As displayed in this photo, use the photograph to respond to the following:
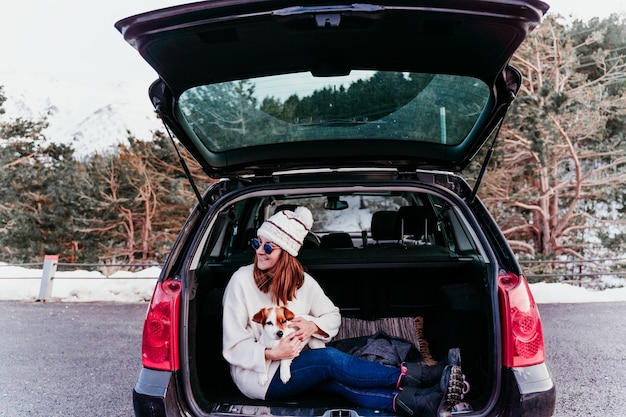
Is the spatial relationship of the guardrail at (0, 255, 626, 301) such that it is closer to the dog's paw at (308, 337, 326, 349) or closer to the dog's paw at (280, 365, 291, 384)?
the dog's paw at (308, 337, 326, 349)

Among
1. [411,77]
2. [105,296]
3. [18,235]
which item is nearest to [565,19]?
[105,296]

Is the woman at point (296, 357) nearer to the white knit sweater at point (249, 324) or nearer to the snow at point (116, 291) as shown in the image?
the white knit sweater at point (249, 324)

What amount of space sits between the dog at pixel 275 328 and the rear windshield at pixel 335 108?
95 cm

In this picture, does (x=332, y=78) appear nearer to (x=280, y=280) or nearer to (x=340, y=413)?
(x=280, y=280)

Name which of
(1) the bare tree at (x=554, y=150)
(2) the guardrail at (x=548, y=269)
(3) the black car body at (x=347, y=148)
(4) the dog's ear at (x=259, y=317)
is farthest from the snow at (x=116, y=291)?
(4) the dog's ear at (x=259, y=317)

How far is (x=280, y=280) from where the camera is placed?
267 cm

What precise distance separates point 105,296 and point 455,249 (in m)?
7.59

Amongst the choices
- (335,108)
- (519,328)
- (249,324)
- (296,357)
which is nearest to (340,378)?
(296,357)

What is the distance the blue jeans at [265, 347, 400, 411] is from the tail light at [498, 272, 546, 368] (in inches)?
20.9

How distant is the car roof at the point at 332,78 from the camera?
6.06ft

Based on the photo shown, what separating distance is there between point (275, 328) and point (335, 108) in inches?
45.5

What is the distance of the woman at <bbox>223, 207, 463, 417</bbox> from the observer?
2.35 meters

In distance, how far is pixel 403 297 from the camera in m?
3.58

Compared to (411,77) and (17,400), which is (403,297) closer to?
(411,77)
